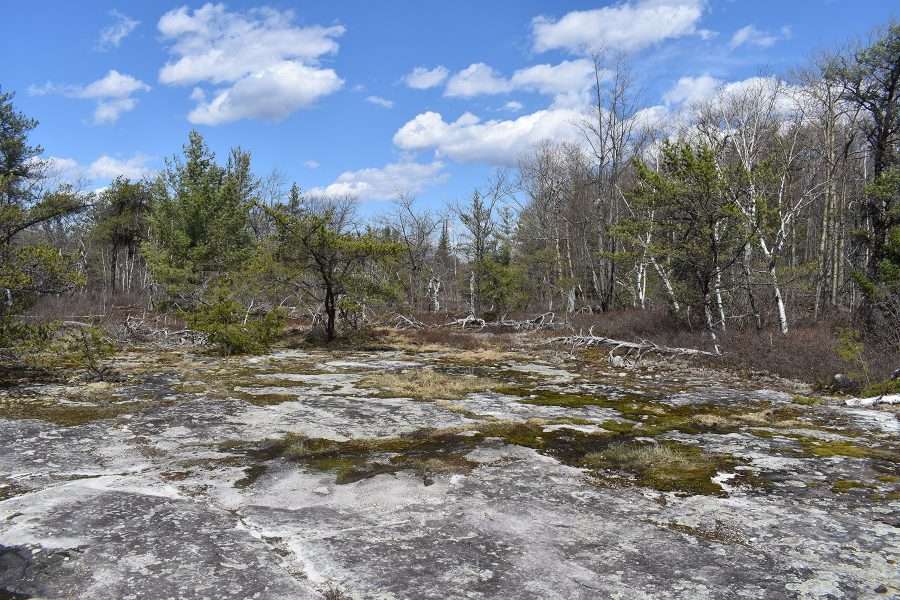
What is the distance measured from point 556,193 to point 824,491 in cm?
3133

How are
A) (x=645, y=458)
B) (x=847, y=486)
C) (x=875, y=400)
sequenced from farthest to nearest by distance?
1. (x=875, y=400)
2. (x=645, y=458)
3. (x=847, y=486)

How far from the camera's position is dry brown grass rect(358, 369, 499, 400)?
9539 mm

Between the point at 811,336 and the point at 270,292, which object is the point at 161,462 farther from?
the point at 811,336

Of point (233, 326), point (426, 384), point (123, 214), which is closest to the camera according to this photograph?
point (426, 384)

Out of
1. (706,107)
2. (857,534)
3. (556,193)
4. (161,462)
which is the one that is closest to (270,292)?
(161,462)

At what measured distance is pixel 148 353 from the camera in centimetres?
1486

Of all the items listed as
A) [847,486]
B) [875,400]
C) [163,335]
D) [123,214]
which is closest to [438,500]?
[847,486]

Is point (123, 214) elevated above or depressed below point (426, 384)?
above

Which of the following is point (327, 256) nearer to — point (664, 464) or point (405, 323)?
point (405, 323)

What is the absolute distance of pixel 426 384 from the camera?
34.1ft

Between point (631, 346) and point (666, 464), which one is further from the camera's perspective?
point (631, 346)

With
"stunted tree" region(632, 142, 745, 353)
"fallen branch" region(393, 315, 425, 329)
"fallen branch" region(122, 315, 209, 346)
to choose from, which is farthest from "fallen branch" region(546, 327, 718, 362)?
"fallen branch" region(122, 315, 209, 346)

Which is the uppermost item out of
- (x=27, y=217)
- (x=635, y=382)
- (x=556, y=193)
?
(x=556, y=193)

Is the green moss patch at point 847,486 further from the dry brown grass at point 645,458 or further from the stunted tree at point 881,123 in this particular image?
the stunted tree at point 881,123
